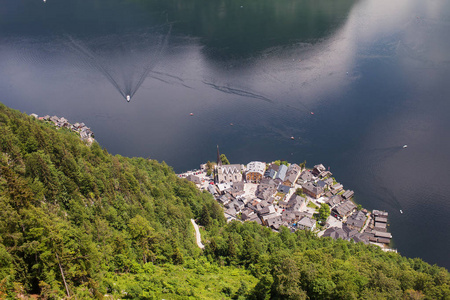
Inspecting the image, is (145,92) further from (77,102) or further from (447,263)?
(447,263)

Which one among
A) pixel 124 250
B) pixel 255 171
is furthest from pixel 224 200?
pixel 124 250

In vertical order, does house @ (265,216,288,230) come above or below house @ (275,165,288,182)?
below

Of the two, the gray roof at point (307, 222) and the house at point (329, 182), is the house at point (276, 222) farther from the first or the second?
the house at point (329, 182)

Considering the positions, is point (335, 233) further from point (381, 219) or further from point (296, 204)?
point (296, 204)

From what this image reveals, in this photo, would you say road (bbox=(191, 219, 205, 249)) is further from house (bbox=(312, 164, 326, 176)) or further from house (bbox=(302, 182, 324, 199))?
house (bbox=(312, 164, 326, 176))

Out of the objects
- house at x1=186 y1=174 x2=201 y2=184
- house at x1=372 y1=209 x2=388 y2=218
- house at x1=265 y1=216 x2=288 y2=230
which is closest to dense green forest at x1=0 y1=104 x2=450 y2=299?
house at x1=265 y1=216 x2=288 y2=230

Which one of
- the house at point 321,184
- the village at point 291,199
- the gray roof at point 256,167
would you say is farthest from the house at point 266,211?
the house at point 321,184
